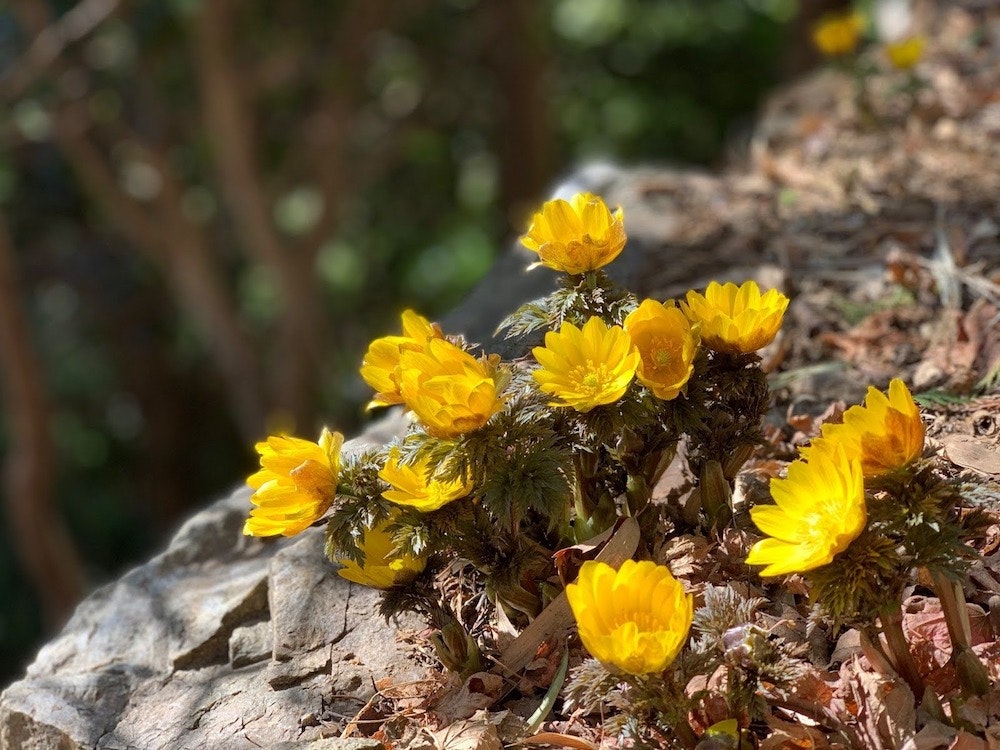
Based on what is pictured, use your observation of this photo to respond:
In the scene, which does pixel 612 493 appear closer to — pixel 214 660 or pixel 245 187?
pixel 214 660

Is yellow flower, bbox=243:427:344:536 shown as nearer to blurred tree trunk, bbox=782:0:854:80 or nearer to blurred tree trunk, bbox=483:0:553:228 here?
blurred tree trunk, bbox=782:0:854:80

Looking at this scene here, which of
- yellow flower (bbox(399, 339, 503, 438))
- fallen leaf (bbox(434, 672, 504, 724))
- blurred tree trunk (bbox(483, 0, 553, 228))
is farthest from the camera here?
blurred tree trunk (bbox(483, 0, 553, 228))

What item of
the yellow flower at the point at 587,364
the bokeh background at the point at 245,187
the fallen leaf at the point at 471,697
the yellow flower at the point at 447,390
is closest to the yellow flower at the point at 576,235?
the yellow flower at the point at 587,364

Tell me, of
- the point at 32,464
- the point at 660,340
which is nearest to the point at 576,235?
the point at 660,340

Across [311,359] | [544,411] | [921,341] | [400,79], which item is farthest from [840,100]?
[400,79]

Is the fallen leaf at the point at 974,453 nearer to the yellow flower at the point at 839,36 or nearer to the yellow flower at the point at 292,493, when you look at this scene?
the yellow flower at the point at 292,493

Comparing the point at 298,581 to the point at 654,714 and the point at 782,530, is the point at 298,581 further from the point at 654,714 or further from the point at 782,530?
the point at 782,530

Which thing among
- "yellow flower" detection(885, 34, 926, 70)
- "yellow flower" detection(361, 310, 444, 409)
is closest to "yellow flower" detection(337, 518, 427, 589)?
"yellow flower" detection(361, 310, 444, 409)
